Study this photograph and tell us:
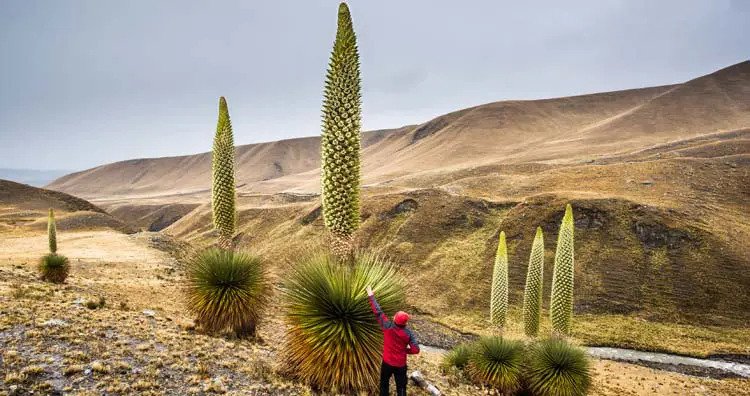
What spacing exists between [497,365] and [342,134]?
10804mm

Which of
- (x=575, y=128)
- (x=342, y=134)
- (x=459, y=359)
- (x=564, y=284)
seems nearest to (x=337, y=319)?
(x=342, y=134)

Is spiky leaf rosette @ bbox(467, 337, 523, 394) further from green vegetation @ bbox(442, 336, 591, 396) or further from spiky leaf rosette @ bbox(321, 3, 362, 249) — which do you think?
spiky leaf rosette @ bbox(321, 3, 362, 249)

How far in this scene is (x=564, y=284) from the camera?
55.2ft

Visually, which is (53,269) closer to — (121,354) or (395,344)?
(121,354)

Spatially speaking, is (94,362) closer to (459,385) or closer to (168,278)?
(459,385)

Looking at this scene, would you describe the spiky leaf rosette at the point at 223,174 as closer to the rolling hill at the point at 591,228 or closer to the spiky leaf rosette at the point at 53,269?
the rolling hill at the point at 591,228

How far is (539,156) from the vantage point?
392ft

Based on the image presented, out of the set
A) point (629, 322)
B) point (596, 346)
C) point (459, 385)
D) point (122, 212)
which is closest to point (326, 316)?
point (459, 385)

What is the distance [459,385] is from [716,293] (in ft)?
113

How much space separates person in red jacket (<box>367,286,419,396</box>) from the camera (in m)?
6.89

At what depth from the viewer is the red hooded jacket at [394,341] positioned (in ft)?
22.6

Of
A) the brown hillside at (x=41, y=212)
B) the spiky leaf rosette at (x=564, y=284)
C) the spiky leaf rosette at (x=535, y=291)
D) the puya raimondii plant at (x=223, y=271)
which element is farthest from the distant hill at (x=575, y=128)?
the puya raimondii plant at (x=223, y=271)

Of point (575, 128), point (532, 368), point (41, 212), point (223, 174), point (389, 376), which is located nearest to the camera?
point (389, 376)

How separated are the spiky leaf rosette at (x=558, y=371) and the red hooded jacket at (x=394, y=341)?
879 centimetres
